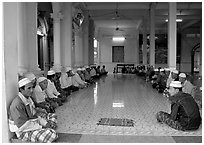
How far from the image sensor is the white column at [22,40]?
598cm

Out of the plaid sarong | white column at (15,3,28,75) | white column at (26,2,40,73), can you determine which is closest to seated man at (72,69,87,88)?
white column at (26,2,40,73)

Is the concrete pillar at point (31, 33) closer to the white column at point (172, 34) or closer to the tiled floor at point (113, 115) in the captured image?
the tiled floor at point (113, 115)

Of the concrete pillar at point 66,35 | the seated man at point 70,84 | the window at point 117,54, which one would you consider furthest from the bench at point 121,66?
the seated man at point 70,84

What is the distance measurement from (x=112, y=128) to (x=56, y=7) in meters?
6.30

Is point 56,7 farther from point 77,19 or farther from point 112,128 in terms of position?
point 112,128

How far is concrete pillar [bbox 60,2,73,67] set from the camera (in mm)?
10195

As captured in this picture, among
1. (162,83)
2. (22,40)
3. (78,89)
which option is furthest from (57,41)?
(162,83)

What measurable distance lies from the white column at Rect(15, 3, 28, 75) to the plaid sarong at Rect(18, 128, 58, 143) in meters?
2.70

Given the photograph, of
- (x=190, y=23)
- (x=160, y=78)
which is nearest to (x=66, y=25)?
(x=160, y=78)

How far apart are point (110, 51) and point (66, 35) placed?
13406mm

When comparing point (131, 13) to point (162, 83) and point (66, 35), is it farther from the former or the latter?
point (162, 83)

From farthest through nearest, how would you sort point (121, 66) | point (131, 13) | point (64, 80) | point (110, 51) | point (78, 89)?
point (110, 51) → point (121, 66) → point (131, 13) → point (78, 89) → point (64, 80)

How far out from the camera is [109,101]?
6.96 meters

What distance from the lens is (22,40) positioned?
614 centimetres
